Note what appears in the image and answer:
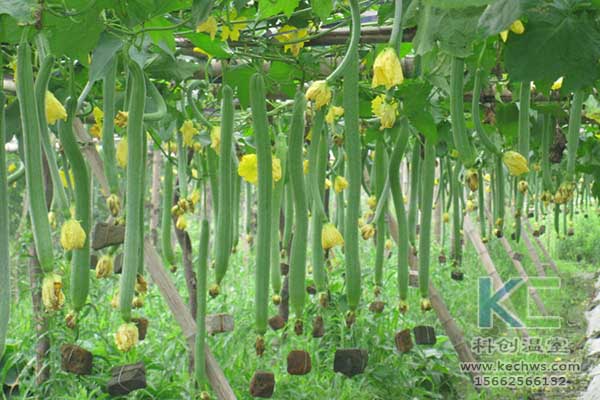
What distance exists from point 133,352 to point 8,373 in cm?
54

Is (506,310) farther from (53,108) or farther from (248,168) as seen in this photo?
(53,108)

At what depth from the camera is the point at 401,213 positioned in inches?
64.1

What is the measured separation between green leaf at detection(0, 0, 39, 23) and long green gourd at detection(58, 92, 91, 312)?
0.25 m

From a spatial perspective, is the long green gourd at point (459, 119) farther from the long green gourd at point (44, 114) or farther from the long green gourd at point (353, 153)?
the long green gourd at point (44, 114)

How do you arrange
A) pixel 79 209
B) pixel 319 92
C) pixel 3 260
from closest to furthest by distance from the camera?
pixel 3 260 → pixel 319 92 → pixel 79 209

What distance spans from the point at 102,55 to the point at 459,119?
23.7 inches

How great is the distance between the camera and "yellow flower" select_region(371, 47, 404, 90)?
3.34 feet

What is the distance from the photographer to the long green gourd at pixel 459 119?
1.24 m

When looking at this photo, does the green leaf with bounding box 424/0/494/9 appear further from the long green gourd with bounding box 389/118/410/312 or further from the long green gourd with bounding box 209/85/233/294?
the long green gourd with bounding box 389/118/410/312

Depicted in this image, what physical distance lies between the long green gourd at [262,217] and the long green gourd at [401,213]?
0.46 m

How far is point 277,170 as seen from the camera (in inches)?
60.1

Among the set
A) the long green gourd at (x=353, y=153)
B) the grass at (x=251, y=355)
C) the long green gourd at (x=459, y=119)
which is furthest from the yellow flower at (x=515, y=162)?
the grass at (x=251, y=355)

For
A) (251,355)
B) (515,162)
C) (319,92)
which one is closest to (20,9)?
(319,92)

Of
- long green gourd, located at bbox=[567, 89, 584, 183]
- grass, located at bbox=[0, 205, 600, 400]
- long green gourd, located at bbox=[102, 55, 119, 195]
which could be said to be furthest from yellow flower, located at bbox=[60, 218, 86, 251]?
grass, located at bbox=[0, 205, 600, 400]
